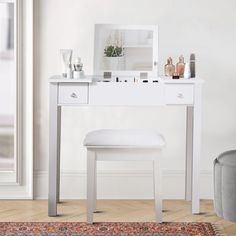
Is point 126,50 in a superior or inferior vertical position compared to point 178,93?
superior

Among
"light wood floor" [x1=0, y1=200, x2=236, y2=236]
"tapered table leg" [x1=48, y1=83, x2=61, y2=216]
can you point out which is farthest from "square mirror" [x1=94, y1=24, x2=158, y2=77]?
"light wood floor" [x1=0, y1=200, x2=236, y2=236]

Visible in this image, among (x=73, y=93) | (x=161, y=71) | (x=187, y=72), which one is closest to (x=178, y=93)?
(x=187, y=72)

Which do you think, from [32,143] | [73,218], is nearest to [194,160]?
[73,218]

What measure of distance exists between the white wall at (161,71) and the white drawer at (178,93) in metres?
0.43

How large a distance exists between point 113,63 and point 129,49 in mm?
126

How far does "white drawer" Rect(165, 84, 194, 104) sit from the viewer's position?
3736mm

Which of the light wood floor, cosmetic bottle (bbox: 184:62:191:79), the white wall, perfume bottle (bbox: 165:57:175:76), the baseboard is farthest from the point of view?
the baseboard

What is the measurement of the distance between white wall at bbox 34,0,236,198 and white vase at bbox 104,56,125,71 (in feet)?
0.47

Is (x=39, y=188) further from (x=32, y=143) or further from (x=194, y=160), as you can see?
(x=194, y=160)

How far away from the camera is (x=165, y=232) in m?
3.49

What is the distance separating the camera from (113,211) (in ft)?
12.8

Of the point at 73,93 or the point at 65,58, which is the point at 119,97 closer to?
the point at 73,93

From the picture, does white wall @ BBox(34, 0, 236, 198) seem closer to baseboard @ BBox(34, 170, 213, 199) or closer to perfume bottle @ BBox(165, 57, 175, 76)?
baseboard @ BBox(34, 170, 213, 199)

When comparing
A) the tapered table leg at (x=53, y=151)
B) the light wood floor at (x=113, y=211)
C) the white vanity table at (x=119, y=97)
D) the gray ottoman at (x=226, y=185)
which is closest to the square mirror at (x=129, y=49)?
the white vanity table at (x=119, y=97)
